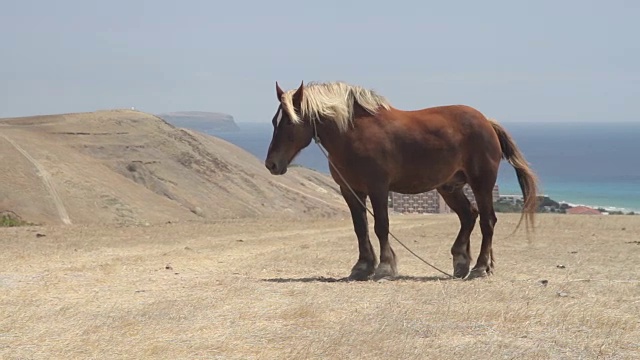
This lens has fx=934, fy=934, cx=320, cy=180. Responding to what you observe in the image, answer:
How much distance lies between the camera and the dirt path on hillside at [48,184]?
27.0 m

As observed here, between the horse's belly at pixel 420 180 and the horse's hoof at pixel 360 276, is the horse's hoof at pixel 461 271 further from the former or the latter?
the horse's hoof at pixel 360 276

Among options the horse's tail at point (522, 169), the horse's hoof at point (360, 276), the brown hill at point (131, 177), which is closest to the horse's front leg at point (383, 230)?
the horse's hoof at point (360, 276)

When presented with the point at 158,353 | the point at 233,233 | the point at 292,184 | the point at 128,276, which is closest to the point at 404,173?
the point at 128,276

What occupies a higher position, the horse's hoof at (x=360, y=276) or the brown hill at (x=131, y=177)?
the horse's hoof at (x=360, y=276)

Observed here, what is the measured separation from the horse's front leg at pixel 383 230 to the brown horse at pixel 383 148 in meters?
0.01

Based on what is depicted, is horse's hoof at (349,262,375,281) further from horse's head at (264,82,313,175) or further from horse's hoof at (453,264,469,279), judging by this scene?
horse's head at (264,82,313,175)

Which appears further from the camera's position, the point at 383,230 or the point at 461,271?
the point at 461,271

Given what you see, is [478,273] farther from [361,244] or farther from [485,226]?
[361,244]

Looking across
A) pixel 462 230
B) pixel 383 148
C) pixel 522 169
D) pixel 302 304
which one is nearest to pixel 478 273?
pixel 462 230

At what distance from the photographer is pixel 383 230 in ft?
39.9

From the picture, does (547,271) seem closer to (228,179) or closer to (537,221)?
(537,221)

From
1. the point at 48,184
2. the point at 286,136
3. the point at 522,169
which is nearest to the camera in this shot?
the point at 286,136

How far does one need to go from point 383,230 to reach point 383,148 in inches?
43.8

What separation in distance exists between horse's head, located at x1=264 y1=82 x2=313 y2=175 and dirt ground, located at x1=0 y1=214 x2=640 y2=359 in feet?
4.96
